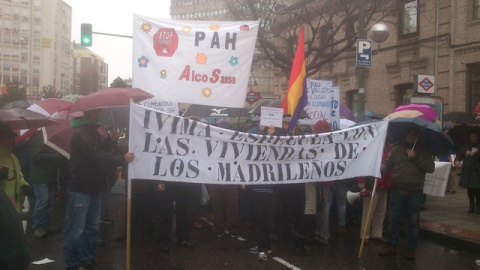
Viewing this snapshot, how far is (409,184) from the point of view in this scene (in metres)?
6.62

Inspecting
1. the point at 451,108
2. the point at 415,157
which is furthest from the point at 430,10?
the point at 415,157

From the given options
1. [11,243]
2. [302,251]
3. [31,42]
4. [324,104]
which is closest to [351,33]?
[324,104]

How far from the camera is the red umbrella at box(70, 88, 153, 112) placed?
5.39 meters

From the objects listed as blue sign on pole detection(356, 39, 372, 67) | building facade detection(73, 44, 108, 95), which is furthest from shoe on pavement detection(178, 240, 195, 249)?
building facade detection(73, 44, 108, 95)

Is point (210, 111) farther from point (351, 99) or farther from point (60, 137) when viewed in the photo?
point (351, 99)

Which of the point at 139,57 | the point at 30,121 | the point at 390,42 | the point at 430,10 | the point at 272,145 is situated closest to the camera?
the point at 30,121

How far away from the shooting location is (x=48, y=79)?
98062 mm

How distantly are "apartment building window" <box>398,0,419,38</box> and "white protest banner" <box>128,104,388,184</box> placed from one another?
15346mm

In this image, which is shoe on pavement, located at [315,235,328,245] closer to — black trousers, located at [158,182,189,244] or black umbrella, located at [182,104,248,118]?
black trousers, located at [158,182,189,244]

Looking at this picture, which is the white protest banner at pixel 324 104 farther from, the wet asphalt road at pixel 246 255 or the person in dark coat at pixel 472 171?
the wet asphalt road at pixel 246 255

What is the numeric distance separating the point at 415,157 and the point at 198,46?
356 centimetres

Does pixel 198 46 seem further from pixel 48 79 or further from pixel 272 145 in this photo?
pixel 48 79

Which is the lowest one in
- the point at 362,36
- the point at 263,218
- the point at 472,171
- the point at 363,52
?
the point at 263,218

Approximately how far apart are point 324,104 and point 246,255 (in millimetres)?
4465
